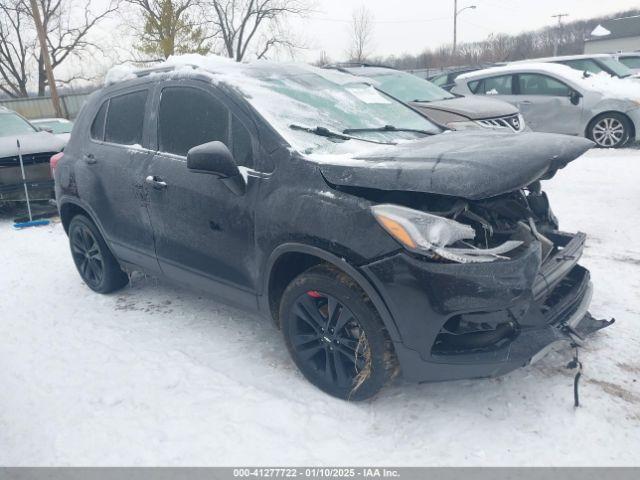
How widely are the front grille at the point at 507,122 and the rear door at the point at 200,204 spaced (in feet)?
15.2

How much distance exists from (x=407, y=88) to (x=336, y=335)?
6.41m

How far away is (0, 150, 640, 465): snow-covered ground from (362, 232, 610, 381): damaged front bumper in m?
0.39

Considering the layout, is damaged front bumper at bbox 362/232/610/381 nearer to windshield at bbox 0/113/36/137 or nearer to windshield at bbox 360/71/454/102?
windshield at bbox 360/71/454/102

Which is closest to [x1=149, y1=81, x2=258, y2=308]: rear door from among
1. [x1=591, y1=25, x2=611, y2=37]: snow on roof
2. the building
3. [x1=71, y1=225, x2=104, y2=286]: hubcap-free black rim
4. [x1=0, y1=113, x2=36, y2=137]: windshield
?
[x1=71, y1=225, x2=104, y2=286]: hubcap-free black rim

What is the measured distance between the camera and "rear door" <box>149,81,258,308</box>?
323 centimetres

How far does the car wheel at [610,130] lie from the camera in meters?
9.21

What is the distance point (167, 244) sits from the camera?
3781mm

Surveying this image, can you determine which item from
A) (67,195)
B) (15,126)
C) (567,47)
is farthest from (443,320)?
(567,47)

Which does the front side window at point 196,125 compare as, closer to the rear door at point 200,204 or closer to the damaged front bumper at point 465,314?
the rear door at point 200,204

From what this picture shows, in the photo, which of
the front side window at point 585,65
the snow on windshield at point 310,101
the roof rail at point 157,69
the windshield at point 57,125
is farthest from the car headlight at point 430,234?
the windshield at point 57,125

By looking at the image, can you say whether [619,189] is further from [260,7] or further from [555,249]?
[260,7]

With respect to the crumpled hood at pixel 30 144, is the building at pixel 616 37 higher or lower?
higher

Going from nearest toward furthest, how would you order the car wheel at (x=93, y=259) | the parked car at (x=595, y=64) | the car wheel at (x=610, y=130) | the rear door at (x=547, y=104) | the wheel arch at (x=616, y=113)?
the car wheel at (x=93, y=259)
the wheel arch at (x=616, y=113)
the car wheel at (x=610, y=130)
the rear door at (x=547, y=104)
the parked car at (x=595, y=64)

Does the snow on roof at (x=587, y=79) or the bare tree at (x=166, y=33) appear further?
the bare tree at (x=166, y=33)
